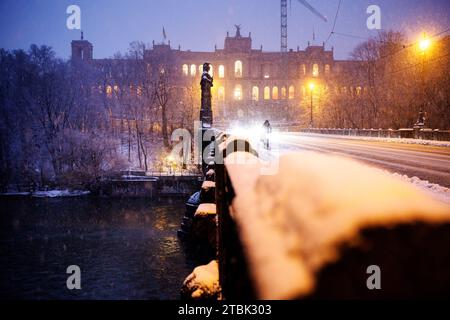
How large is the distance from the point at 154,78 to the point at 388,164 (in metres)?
56.3

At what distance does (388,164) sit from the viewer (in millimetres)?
12766

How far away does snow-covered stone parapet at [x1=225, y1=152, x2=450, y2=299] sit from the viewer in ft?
3.62

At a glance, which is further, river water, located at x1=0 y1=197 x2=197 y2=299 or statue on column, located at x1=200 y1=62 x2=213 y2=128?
river water, located at x1=0 y1=197 x2=197 y2=299

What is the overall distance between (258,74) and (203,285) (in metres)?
98.7

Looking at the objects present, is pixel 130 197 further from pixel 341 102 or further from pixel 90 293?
pixel 341 102

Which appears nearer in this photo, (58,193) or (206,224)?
(206,224)

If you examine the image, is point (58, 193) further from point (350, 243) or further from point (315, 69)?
point (315, 69)

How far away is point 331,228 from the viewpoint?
1165mm

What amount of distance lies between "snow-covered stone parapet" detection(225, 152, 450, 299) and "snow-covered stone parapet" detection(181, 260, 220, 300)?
10.7 ft

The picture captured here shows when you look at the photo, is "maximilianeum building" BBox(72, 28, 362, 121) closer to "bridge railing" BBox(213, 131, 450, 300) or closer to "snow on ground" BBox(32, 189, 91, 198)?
"snow on ground" BBox(32, 189, 91, 198)

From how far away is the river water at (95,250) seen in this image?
17.8 m

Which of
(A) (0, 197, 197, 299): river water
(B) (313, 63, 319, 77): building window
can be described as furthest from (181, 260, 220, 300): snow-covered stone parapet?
(B) (313, 63, 319, 77): building window

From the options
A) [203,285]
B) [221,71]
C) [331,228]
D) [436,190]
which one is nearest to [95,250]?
[436,190]
